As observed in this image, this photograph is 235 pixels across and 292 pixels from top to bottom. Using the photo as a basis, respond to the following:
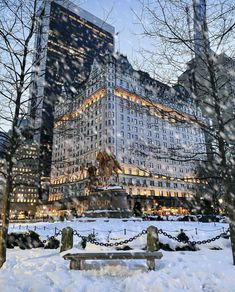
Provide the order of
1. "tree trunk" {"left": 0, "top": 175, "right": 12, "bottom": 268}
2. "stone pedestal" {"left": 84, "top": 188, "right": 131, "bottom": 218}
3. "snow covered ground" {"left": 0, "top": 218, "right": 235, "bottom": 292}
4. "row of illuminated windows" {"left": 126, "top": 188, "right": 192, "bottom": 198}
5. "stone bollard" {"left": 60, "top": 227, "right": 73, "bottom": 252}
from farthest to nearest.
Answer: "row of illuminated windows" {"left": 126, "top": 188, "right": 192, "bottom": 198}
"stone pedestal" {"left": 84, "top": 188, "right": 131, "bottom": 218}
"stone bollard" {"left": 60, "top": 227, "right": 73, "bottom": 252}
"tree trunk" {"left": 0, "top": 175, "right": 12, "bottom": 268}
"snow covered ground" {"left": 0, "top": 218, "right": 235, "bottom": 292}

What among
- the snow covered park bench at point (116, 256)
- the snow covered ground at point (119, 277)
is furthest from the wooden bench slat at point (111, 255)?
the snow covered ground at point (119, 277)

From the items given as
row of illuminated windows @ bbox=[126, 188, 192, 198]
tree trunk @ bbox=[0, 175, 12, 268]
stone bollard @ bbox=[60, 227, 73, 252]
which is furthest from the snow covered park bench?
row of illuminated windows @ bbox=[126, 188, 192, 198]

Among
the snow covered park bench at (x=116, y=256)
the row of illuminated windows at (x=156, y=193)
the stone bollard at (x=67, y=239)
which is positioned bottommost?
the snow covered park bench at (x=116, y=256)

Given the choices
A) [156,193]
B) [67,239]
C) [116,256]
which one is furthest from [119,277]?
[156,193]

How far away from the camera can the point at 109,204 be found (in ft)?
115

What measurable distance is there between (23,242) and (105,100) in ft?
217

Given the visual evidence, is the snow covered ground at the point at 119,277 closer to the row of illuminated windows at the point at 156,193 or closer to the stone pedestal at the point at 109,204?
the stone pedestal at the point at 109,204

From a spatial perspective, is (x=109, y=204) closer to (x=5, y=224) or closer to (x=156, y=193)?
(x=5, y=224)

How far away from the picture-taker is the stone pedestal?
33875 millimetres

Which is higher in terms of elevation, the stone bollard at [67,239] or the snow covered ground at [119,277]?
the stone bollard at [67,239]

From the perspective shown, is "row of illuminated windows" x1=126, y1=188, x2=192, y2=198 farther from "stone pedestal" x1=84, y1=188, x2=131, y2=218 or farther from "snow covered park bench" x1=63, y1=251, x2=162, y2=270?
"snow covered park bench" x1=63, y1=251, x2=162, y2=270

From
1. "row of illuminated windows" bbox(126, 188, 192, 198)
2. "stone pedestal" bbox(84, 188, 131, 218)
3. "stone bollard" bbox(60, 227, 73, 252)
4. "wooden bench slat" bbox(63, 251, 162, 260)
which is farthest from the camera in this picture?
"row of illuminated windows" bbox(126, 188, 192, 198)

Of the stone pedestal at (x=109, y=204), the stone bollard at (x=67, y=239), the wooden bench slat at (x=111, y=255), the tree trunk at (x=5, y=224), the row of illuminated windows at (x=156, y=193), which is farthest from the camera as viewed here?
the row of illuminated windows at (x=156, y=193)

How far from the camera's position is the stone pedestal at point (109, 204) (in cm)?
3388
